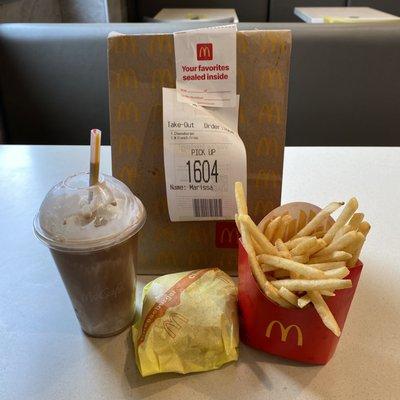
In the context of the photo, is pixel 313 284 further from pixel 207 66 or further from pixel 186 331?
pixel 207 66

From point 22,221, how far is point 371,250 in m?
0.68

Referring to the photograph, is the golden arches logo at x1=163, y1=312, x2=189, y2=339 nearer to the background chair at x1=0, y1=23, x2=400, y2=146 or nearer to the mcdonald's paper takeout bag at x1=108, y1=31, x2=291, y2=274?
the mcdonald's paper takeout bag at x1=108, y1=31, x2=291, y2=274

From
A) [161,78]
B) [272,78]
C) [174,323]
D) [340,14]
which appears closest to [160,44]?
[161,78]

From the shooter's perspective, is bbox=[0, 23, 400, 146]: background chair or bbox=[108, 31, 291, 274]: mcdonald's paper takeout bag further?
bbox=[0, 23, 400, 146]: background chair

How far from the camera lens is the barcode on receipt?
646 millimetres

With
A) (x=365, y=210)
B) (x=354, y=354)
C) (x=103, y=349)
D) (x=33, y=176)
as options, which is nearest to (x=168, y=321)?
(x=103, y=349)

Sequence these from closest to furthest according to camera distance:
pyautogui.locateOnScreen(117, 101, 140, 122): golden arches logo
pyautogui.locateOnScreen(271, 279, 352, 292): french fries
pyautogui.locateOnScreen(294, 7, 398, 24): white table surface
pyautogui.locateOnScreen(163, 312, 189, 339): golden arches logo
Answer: pyautogui.locateOnScreen(271, 279, 352, 292): french fries
pyautogui.locateOnScreen(163, 312, 189, 339): golden arches logo
pyautogui.locateOnScreen(117, 101, 140, 122): golden arches logo
pyautogui.locateOnScreen(294, 7, 398, 24): white table surface

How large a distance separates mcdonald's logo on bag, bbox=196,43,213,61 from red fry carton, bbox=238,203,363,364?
0.25 m

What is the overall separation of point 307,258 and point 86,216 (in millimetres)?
274

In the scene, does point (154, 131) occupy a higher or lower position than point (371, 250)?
higher

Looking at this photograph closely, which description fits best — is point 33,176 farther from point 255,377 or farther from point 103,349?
point 255,377

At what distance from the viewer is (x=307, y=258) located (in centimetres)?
50

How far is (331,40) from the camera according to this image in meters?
1.69

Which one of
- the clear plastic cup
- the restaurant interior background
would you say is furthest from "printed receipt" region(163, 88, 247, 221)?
the restaurant interior background
